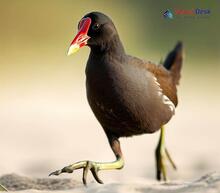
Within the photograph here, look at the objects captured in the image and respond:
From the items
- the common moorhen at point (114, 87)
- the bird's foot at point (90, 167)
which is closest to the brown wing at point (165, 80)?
the common moorhen at point (114, 87)

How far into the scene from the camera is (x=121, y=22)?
1931 centimetres

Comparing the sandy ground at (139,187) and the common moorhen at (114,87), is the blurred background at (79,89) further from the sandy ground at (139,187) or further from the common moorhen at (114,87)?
the common moorhen at (114,87)

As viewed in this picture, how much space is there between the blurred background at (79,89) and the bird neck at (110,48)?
2.68 metres

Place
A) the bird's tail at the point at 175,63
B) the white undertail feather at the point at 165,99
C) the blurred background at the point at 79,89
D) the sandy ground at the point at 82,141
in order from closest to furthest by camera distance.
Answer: the white undertail feather at the point at 165,99 < the bird's tail at the point at 175,63 < the sandy ground at the point at 82,141 < the blurred background at the point at 79,89

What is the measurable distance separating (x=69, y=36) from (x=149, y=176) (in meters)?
9.69

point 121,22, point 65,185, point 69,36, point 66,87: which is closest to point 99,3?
point 121,22

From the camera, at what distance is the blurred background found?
9.13m

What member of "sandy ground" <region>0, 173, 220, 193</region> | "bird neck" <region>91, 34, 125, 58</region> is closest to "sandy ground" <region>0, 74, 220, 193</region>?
"sandy ground" <region>0, 173, 220, 193</region>

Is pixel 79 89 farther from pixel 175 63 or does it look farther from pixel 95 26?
pixel 95 26

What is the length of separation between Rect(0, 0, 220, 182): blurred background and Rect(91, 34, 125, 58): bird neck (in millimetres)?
2676

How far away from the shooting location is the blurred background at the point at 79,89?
913cm

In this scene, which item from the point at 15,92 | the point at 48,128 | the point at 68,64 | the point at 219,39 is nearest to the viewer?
the point at 48,128

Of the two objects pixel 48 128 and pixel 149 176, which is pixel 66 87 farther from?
pixel 149 176

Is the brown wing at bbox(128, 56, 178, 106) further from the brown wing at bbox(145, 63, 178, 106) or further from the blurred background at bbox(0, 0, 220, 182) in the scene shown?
the blurred background at bbox(0, 0, 220, 182)
